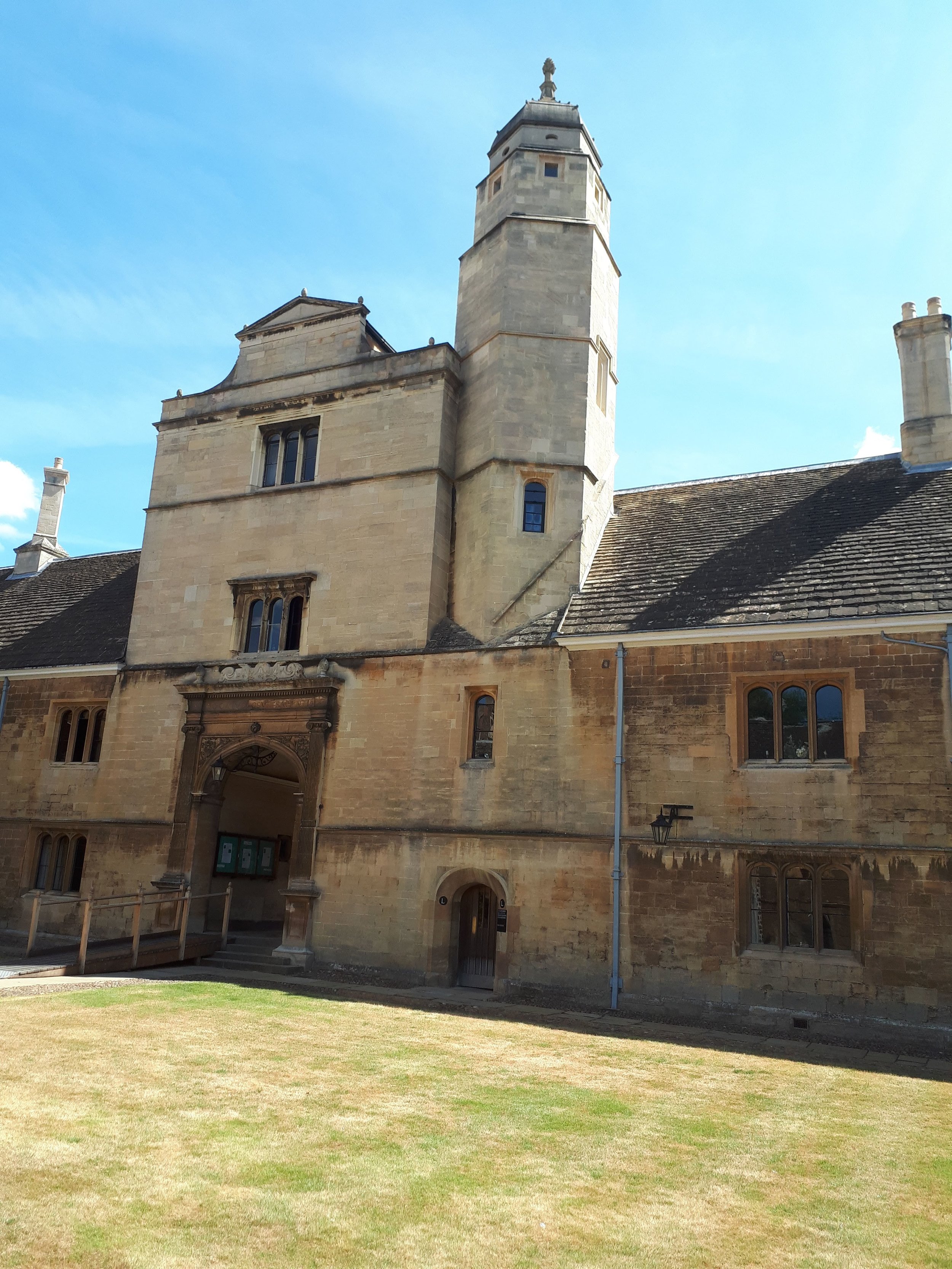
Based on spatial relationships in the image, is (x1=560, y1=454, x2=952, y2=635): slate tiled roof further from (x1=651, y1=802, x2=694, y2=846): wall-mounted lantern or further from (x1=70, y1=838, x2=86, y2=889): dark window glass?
(x1=70, y1=838, x2=86, y2=889): dark window glass

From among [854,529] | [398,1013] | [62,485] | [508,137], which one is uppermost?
[508,137]

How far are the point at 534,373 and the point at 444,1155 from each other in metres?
15.8

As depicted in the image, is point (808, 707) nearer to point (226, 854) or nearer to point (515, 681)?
point (515, 681)

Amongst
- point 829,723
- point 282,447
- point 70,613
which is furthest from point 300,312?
point 829,723

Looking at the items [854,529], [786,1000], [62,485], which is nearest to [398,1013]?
[786,1000]

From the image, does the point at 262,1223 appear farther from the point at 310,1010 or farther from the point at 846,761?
the point at 846,761

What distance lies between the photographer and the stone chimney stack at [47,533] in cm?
2917

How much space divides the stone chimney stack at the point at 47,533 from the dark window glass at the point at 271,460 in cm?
1097

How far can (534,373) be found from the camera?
19.5 metres

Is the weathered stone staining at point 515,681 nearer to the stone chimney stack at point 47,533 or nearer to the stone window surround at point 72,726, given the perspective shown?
the stone window surround at point 72,726

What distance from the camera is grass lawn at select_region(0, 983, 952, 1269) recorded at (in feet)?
16.7

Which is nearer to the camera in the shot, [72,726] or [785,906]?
[785,906]

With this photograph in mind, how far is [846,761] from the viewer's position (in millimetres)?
14242

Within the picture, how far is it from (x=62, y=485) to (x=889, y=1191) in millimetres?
29888
